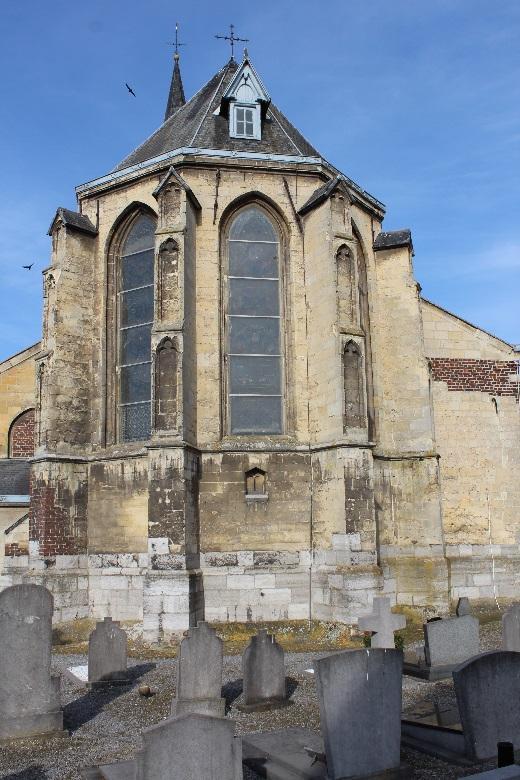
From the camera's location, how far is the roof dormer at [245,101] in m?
15.9

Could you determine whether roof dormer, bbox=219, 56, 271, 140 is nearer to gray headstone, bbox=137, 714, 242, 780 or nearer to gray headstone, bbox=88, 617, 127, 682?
gray headstone, bbox=88, 617, 127, 682

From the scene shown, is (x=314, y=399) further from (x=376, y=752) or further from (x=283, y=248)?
(x=376, y=752)

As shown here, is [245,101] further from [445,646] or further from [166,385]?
[445,646]

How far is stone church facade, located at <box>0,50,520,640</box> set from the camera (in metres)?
13.0

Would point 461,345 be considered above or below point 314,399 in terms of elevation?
above

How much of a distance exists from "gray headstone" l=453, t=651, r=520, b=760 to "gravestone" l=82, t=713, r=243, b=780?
2.22m

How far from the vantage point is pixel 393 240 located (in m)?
16.1

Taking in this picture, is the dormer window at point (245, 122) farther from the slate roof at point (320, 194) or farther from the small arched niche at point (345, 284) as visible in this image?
the small arched niche at point (345, 284)

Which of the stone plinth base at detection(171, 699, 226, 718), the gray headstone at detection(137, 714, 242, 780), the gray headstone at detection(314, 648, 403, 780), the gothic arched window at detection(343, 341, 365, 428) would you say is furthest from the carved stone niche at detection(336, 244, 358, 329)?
the gray headstone at detection(137, 714, 242, 780)

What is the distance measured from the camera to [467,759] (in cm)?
611

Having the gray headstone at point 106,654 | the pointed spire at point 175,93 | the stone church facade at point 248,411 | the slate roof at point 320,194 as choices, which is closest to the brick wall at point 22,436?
the stone church facade at point 248,411

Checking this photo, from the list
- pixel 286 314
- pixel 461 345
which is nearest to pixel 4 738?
pixel 286 314

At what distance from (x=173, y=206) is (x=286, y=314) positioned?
306 cm

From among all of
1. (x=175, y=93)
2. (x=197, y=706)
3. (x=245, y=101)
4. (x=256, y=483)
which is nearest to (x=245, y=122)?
(x=245, y=101)
